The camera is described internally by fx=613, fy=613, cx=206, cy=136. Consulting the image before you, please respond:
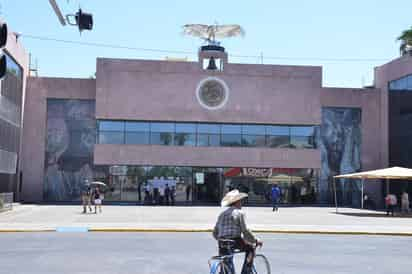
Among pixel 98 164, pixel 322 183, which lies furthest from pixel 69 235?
pixel 322 183

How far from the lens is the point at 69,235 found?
20.3 m

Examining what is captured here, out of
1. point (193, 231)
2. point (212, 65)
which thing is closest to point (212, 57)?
point (212, 65)

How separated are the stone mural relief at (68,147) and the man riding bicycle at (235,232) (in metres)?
37.2

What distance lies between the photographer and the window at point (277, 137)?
4659cm

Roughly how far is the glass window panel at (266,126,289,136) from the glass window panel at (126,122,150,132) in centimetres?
918

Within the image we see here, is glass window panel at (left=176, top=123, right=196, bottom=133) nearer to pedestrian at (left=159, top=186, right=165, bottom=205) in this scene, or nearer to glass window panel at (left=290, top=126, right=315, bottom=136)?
pedestrian at (left=159, top=186, right=165, bottom=205)

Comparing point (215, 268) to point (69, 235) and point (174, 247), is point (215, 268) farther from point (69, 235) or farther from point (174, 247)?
point (69, 235)

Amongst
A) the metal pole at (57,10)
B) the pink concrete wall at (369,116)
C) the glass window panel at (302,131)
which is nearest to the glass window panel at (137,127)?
the glass window panel at (302,131)

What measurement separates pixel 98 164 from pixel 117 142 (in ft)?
7.15

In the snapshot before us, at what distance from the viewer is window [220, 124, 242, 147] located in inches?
1815

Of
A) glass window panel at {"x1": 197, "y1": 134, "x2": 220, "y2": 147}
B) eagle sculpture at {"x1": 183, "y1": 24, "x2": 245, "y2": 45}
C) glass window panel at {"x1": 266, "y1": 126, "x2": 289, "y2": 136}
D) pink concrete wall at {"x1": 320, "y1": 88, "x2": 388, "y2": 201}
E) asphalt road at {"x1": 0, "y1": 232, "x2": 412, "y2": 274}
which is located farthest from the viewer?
pink concrete wall at {"x1": 320, "y1": 88, "x2": 388, "y2": 201}

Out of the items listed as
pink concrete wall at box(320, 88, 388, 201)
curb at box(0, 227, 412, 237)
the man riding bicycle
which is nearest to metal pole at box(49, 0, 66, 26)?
the man riding bicycle

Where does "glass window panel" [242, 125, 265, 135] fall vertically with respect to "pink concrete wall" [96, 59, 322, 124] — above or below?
below

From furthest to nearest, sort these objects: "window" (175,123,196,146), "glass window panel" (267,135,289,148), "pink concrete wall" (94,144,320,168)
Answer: "glass window panel" (267,135,289,148) < "window" (175,123,196,146) < "pink concrete wall" (94,144,320,168)
